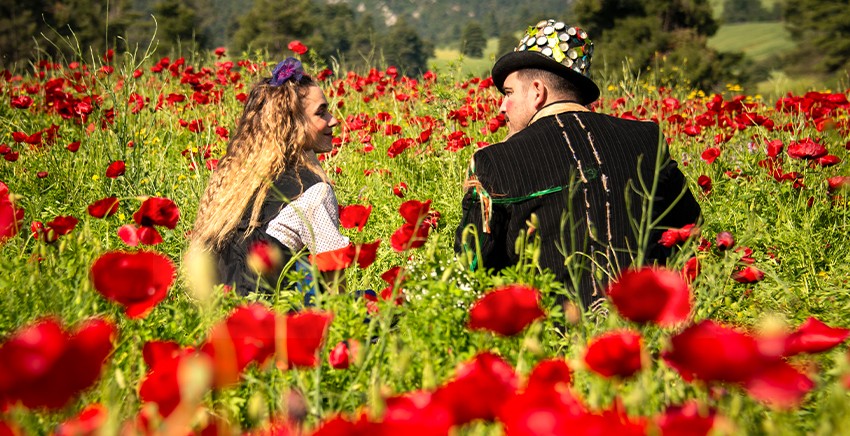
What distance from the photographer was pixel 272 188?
7.82 feet

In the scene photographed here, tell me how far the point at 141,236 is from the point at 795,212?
9.28ft

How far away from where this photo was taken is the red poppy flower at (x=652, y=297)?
977 millimetres

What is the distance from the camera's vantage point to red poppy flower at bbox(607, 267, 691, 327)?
0.98 m

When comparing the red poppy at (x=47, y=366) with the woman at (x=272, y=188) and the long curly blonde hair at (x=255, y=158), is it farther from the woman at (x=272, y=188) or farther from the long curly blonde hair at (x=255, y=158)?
the long curly blonde hair at (x=255, y=158)

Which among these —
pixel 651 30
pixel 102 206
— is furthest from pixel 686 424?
pixel 651 30

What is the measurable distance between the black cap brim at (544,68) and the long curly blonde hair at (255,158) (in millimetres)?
840

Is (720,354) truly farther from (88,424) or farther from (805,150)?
(805,150)

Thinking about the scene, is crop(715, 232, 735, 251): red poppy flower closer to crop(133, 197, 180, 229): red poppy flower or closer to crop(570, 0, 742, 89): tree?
crop(133, 197, 180, 229): red poppy flower

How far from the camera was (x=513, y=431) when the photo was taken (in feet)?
2.59

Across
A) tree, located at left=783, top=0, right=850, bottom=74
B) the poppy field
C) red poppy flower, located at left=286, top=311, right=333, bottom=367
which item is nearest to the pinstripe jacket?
the poppy field

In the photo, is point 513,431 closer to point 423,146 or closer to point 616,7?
point 423,146

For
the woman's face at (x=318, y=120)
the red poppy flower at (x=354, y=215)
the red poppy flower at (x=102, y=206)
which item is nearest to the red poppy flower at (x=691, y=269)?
the red poppy flower at (x=354, y=215)

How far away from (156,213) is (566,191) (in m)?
1.14

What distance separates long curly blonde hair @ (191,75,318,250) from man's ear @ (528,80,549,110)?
924 mm
